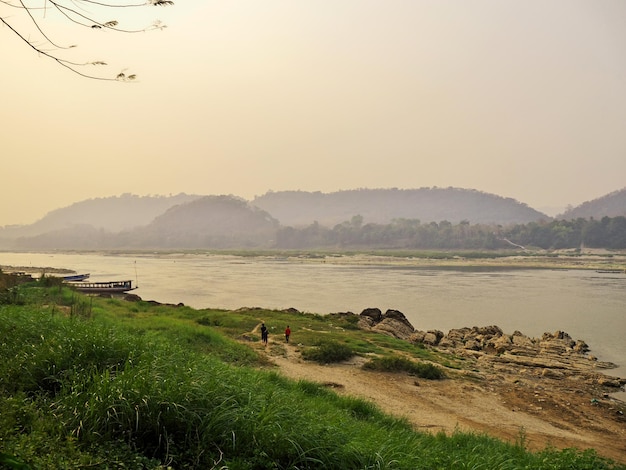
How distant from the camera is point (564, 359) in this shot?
23.5 meters

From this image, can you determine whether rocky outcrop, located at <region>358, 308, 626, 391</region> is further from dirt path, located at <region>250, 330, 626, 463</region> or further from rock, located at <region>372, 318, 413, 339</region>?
dirt path, located at <region>250, 330, 626, 463</region>

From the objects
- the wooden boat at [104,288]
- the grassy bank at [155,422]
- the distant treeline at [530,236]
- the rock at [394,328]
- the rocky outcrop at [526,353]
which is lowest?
→ the rocky outcrop at [526,353]

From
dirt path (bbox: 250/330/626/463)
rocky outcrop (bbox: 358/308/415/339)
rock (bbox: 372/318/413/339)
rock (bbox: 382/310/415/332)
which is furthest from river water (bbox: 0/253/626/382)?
dirt path (bbox: 250/330/626/463)

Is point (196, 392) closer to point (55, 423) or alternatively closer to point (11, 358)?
point (55, 423)

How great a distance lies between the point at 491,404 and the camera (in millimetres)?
15141

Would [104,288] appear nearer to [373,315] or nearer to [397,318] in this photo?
[373,315]

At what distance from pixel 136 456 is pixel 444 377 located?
14.8 meters

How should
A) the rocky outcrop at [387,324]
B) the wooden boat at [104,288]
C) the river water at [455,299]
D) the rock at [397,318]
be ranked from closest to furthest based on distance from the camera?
the rocky outcrop at [387,324], the rock at [397,318], the river water at [455,299], the wooden boat at [104,288]

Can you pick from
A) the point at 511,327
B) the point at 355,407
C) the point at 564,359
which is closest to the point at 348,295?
the point at 511,327

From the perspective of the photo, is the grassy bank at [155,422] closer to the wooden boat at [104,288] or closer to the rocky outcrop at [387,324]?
the rocky outcrop at [387,324]

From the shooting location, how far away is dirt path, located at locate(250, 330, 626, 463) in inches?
480

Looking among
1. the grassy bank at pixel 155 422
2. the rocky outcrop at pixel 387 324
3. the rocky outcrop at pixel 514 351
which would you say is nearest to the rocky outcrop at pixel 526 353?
the rocky outcrop at pixel 514 351

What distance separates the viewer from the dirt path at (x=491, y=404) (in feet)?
40.0

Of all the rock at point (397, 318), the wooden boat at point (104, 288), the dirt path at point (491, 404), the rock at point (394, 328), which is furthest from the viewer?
the wooden boat at point (104, 288)
